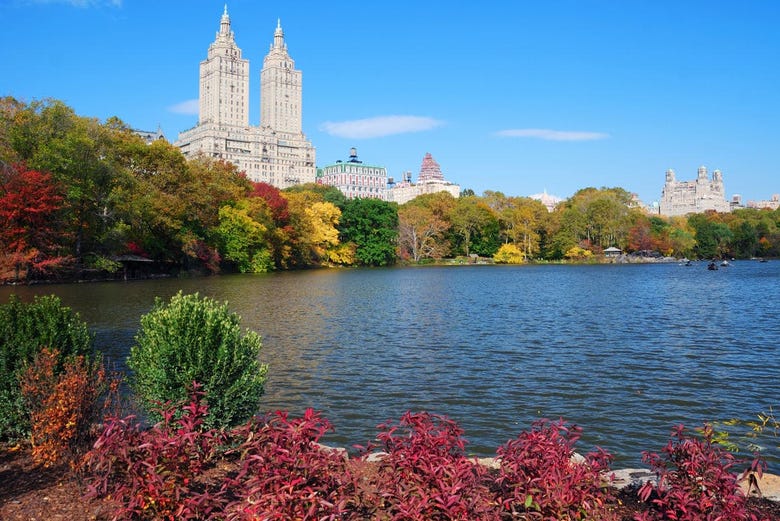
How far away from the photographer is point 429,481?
4418 mm

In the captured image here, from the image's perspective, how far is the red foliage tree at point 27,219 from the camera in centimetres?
3675

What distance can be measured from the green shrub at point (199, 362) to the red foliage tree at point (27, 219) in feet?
115

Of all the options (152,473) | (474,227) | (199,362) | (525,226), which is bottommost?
(152,473)

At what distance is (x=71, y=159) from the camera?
40375 mm

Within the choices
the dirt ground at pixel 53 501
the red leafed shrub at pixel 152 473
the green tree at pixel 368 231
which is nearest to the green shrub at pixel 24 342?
the dirt ground at pixel 53 501

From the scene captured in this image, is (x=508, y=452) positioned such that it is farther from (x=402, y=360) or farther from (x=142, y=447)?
(x=402, y=360)

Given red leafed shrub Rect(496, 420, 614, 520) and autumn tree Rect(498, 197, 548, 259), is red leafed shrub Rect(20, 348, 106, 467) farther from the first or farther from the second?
autumn tree Rect(498, 197, 548, 259)

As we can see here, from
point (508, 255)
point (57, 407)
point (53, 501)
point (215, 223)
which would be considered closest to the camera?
point (53, 501)

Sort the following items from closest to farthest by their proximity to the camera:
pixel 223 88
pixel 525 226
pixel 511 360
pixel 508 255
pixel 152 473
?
pixel 152 473 < pixel 511 360 < pixel 508 255 < pixel 525 226 < pixel 223 88

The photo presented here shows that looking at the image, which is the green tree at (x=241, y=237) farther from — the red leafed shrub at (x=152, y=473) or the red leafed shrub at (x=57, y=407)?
the red leafed shrub at (x=152, y=473)

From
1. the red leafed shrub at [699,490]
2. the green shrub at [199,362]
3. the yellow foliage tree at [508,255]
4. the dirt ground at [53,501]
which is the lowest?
the dirt ground at [53,501]

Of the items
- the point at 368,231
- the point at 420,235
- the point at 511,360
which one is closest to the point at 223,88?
the point at 420,235

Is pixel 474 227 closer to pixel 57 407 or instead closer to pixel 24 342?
pixel 24 342

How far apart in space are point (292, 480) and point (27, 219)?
40773mm
